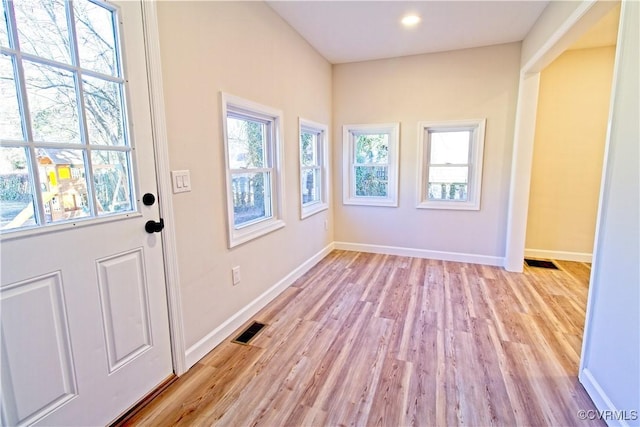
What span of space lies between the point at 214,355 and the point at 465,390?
1.58 metres

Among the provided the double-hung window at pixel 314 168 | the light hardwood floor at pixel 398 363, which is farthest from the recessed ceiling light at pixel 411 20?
the light hardwood floor at pixel 398 363

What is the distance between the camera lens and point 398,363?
1965mm

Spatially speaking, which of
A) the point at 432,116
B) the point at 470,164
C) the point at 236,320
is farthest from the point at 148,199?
the point at 470,164

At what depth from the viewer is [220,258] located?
2.19 metres

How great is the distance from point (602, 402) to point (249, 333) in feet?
6.97

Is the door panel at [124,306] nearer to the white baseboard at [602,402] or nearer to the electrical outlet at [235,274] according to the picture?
the electrical outlet at [235,274]

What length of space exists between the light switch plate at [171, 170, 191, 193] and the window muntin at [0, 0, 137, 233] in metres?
0.26

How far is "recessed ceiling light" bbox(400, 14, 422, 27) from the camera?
2.84 meters

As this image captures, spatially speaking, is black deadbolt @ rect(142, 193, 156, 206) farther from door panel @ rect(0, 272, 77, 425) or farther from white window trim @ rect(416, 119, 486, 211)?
white window trim @ rect(416, 119, 486, 211)

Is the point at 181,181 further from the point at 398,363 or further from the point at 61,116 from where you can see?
the point at 398,363

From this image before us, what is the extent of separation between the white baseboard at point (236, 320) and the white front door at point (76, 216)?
0.96 ft

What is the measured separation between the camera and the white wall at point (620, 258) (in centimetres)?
136

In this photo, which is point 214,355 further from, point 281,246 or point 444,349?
point 444,349

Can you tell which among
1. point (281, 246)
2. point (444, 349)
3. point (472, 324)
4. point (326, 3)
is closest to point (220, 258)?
point (281, 246)
